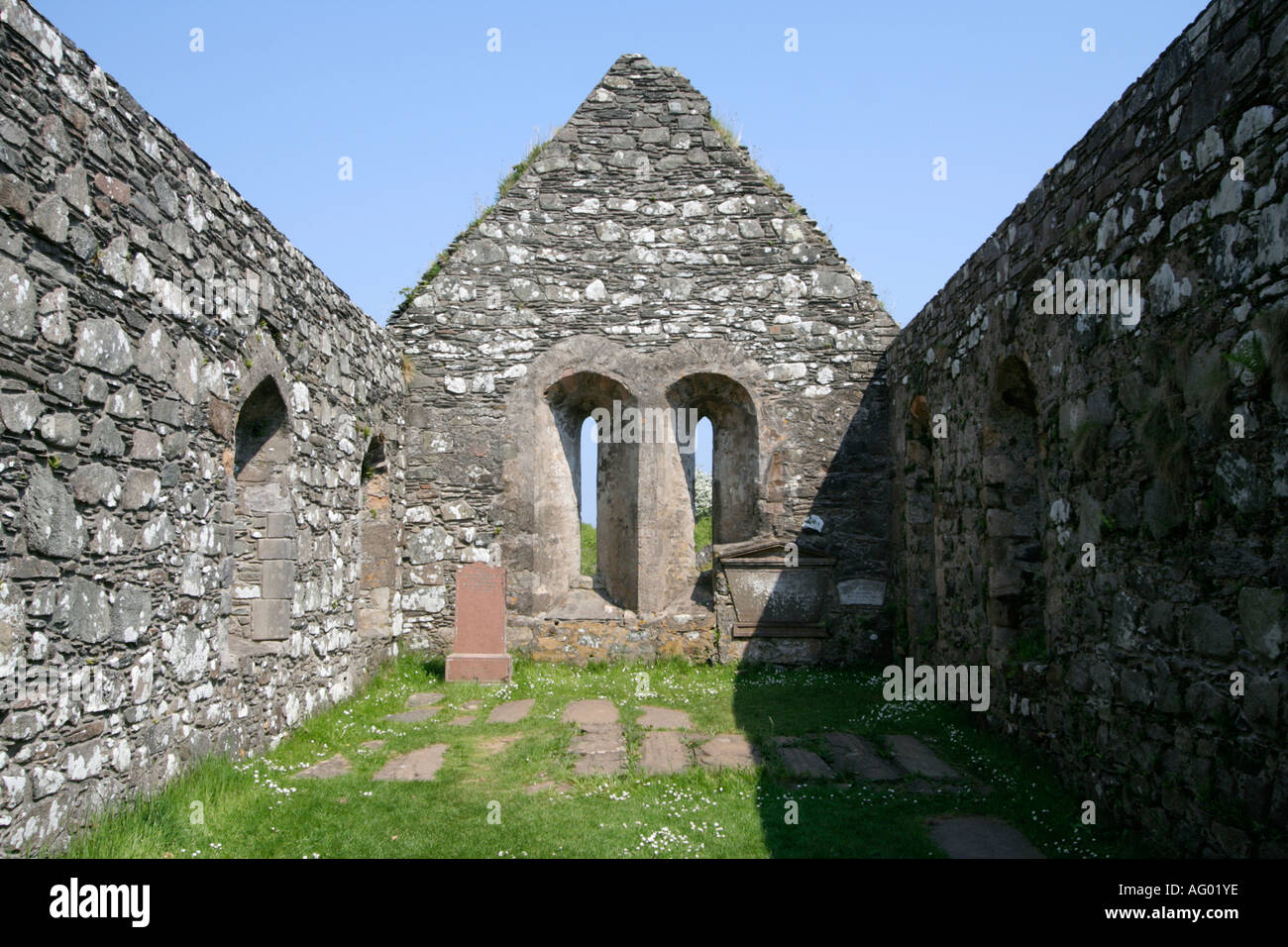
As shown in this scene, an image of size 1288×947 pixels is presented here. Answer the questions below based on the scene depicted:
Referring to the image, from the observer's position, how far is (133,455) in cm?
435

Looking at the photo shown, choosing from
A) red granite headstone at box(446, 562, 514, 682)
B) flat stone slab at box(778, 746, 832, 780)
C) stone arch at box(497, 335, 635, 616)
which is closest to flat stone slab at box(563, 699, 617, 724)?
red granite headstone at box(446, 562, 514, 682)

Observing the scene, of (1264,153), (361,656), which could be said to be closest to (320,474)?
(361,656)

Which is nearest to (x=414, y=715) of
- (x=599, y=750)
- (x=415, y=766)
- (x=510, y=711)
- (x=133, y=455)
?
(x=510, y=711)

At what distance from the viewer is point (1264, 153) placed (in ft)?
10.5

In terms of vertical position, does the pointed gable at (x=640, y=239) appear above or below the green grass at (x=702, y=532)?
above

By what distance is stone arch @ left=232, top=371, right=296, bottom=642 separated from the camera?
6348 mm

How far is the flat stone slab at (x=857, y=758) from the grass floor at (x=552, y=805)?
19 centimetres

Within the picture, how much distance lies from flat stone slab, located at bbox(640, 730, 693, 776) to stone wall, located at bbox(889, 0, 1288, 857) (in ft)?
7.14

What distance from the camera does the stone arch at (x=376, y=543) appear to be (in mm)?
8859

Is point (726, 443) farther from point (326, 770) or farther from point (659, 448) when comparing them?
point (326, 770)

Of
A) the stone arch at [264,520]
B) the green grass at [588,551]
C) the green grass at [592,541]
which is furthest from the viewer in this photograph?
the green grass at [592,541]

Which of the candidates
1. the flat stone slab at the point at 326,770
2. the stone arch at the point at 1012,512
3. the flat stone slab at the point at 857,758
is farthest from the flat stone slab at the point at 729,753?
the flat stone slab at the point at 326,770

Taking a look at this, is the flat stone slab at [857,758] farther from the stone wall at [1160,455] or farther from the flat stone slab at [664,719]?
the flat stone slab at [664,719]

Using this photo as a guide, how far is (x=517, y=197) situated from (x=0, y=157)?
6.92 m
